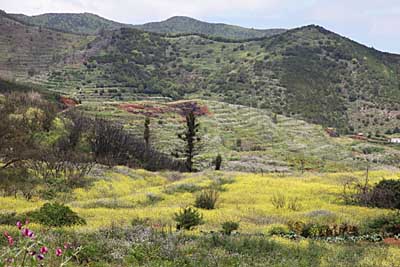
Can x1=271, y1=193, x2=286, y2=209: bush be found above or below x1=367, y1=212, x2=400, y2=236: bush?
below

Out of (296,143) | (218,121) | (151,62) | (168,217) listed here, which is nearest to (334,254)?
(168,217)

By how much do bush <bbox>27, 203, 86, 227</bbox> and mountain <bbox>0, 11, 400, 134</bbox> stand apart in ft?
325

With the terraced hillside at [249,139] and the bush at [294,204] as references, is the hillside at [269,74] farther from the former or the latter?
the bush at [294,204]

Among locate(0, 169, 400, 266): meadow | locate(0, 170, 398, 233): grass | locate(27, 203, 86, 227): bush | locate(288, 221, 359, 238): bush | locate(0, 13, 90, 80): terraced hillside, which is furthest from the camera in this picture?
locate(0, 13, 90, 80): terraced hillside

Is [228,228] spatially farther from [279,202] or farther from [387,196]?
[387,196]

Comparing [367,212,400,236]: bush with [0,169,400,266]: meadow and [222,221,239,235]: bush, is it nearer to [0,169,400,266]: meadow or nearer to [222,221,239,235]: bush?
[0,169,400,266]: meadow

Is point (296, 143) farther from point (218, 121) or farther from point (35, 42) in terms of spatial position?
point (35, 42)

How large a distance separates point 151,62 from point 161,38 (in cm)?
2544

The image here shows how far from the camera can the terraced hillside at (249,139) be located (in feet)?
244

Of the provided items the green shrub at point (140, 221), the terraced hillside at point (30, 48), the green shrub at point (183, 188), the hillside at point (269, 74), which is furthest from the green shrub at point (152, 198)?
the terraced hillside at point (30, 48)

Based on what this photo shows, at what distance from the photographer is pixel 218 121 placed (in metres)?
100

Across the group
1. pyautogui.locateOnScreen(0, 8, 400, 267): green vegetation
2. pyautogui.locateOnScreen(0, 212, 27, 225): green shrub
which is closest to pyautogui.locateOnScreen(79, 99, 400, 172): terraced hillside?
pyautogui.locateOnScreen(0, 8, 400, 267): green vegetation

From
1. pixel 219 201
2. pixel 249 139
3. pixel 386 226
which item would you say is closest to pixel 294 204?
pixel 219 201

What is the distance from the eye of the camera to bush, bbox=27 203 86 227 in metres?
17.3
